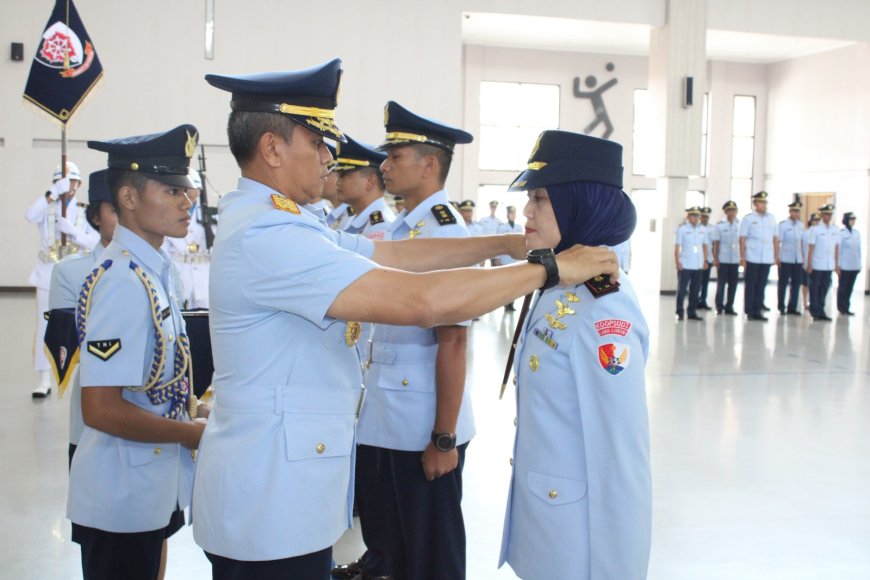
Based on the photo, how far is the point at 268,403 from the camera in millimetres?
1400

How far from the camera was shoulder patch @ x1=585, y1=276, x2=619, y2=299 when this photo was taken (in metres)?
1.56

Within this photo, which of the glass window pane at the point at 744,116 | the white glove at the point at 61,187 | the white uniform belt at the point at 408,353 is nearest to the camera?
the white uniform belt at the point at 408,353

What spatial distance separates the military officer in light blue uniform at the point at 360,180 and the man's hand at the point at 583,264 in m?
1.87

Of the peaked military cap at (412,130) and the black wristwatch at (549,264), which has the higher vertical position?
the peaked military cap at (412,130)

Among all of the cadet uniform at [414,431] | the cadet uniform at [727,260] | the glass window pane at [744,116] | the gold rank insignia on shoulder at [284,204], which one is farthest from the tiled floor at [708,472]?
the glass window pane at [744,116]

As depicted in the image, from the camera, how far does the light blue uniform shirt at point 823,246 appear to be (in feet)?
38.5

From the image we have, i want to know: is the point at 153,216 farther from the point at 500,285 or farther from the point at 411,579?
the point at 411,579

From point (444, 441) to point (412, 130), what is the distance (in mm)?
1035

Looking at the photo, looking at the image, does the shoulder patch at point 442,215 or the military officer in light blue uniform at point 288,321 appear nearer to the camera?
the military officer in light blue uniform at point 288,321

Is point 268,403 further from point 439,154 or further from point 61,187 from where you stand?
point 61,187

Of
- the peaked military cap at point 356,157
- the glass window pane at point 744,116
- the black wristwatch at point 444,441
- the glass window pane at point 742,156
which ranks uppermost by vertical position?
the glass window pane at point 744,116

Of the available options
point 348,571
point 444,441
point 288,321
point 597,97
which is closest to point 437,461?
point 444,441

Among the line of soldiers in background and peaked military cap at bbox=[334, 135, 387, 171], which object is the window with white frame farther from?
peaked military cap at bbox=[334, 135, 387, 171]

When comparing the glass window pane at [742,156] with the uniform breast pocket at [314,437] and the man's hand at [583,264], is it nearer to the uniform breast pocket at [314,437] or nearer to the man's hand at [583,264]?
the man's hand at [583,264]
